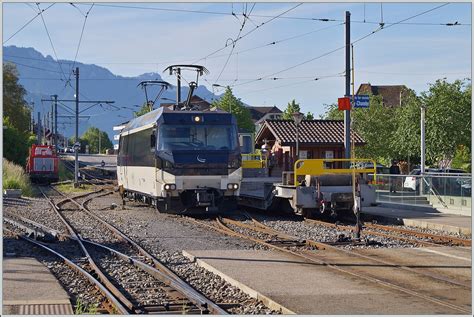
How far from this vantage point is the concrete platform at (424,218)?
18234mm

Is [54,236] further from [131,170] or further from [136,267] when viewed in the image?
[131,170]

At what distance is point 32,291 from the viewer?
32.3 ft

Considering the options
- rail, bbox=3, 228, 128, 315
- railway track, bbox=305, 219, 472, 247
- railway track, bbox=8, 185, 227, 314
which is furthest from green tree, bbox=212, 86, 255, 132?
rail, bbox=3, 228, 128, 315

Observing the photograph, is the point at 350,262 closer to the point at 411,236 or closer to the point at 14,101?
the point at 411,236

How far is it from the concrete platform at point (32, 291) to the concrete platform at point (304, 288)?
2365mm

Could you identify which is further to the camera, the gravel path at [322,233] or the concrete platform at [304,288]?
the gravel path at [322,233]

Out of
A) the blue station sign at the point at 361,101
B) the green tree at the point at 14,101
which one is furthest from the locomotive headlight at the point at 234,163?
the green tree at the point at 14,101

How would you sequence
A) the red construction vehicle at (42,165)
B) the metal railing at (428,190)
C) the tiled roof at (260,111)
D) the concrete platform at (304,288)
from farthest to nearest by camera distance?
the tiled roof at (260,111)
the red construction vehicle at (42,165)
the metal railing at (428,190)
the concrete platform at (304,288)

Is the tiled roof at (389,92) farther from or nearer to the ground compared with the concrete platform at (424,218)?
farther from the ground

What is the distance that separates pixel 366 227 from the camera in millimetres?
18969

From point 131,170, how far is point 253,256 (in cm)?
1385

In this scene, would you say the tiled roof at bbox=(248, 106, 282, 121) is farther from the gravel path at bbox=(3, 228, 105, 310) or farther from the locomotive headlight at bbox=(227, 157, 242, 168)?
the gravel path at bbox=(3, 228, 105, 310)

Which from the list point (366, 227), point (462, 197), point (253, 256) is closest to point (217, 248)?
point (253, 256)

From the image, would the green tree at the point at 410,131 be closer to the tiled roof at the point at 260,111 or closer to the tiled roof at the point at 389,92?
the tiled roof at the point at 389,92
